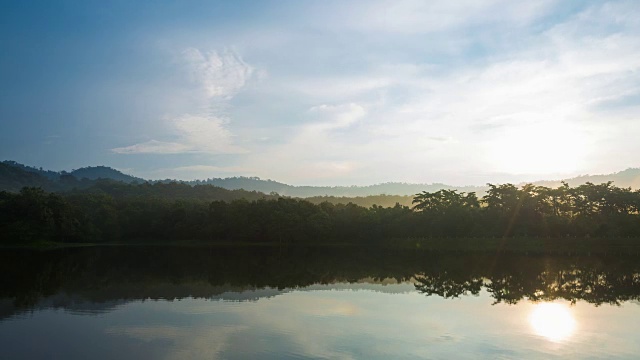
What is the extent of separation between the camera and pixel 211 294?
84.0 feet

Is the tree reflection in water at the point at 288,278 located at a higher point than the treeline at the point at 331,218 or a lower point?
lower

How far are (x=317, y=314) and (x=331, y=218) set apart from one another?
63.9 m

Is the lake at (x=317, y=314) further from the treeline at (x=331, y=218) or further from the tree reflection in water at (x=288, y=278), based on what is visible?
the treeline at (x=331, y=218)

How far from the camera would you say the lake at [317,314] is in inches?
574

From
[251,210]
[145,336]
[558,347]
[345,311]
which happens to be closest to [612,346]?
[558,347]

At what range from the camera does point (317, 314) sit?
20234 mm

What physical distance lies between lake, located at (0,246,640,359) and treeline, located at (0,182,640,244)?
36.3 metres

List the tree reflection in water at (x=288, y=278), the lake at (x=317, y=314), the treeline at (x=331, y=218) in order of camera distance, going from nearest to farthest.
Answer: the lake at (x=317, y=314) → the tree reflection in water at (x=288, y=278) → the treeline at (x=331, y=218)

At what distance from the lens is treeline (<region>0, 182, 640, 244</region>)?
70.6 metres

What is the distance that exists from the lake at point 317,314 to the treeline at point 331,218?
3626 cm

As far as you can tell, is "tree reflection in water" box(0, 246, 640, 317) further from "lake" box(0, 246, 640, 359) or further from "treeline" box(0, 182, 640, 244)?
"treeline" box(0, 182, 640, 244)

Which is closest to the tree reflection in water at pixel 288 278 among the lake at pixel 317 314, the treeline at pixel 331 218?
the lake at pixel 317 314

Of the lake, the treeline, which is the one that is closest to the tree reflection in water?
the lake

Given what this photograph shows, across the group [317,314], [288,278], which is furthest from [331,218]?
[317,314]
